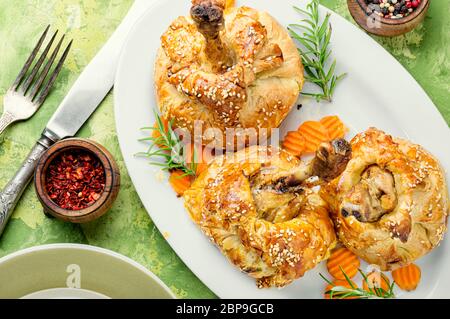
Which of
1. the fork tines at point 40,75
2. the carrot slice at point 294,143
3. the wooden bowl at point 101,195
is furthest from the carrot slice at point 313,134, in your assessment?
the fork tines at point 40,75

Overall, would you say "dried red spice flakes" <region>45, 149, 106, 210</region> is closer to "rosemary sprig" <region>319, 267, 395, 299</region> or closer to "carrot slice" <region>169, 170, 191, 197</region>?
"carrot slice" <region>169, 170, 191, 197</region>

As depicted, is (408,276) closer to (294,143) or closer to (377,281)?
(377,281)

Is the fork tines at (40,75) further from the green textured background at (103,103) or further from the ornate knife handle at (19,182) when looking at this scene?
the ornate knife handle at (19,182)

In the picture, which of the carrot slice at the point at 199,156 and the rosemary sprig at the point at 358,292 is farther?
the carrot slice at the point at 199,156

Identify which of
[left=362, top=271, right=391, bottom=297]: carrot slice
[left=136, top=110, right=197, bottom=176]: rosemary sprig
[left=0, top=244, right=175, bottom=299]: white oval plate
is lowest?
[left=362, top=271, right=391, bottom=297]: carrot slice

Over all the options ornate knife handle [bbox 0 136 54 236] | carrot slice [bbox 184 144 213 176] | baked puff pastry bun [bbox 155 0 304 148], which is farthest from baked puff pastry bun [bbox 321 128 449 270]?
ornate knife handle [bbox 0 136 54 236]

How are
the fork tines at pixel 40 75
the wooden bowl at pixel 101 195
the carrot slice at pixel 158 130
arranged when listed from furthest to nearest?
1. the fork tines at pixel 40 75
2. the carrot slice at pixel 158 130
3. the wooden bowl at pixel 101 195
